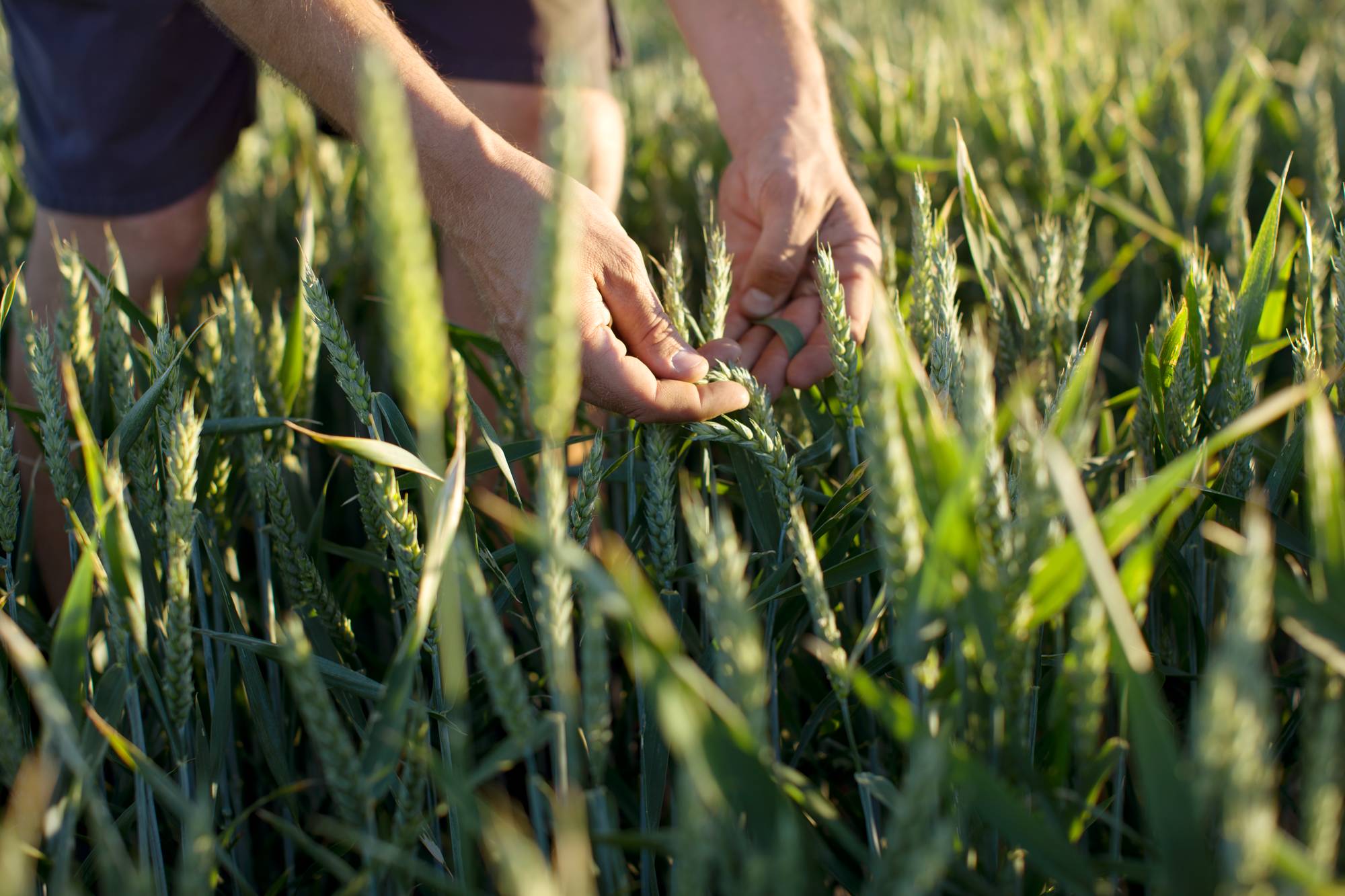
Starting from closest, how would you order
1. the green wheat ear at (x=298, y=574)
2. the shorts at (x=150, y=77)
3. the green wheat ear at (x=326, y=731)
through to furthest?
the green wheat ear at (x=326, y=731), the green wheat ear at (x=298, y=574), the shorts at (x=150, y=77)

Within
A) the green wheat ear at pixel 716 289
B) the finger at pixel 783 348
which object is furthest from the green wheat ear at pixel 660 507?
the finger at pixel 783 348

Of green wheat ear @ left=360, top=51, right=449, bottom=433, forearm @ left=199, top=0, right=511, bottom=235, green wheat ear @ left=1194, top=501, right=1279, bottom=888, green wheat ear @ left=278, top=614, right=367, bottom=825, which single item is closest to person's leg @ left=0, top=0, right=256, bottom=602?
forearm @ left=199, top=0, right=511, bottom=235

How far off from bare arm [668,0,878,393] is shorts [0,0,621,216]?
0.86 ft

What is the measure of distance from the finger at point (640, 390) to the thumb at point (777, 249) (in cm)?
33

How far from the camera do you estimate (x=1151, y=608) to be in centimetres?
90

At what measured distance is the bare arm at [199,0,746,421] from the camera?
827 millimetres

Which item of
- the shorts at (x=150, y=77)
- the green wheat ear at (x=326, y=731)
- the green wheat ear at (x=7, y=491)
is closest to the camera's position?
the green wheat ear at (x=326, y=731)

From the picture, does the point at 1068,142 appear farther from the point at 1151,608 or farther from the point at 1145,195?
the point at 1151,608

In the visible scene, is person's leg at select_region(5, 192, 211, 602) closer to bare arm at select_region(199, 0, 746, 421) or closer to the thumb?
bare arm at select_region(199, 0, 746, 421)

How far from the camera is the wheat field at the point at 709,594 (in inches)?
18.5

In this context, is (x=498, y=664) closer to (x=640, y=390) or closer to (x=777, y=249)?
(x=640, y=390)

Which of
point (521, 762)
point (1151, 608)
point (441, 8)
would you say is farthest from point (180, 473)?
point (441, 8)

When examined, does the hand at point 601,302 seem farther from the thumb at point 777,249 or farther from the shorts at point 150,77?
the shorts at point 150,77

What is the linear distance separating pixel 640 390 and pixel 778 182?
46 centimetres
